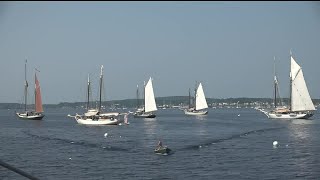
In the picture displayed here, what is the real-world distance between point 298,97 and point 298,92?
1.38 meters

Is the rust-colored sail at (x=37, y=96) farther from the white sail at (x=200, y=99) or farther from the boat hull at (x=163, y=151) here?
the boat hull at (x=163, y=151)

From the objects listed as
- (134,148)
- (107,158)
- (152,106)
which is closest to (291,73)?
(152,106)

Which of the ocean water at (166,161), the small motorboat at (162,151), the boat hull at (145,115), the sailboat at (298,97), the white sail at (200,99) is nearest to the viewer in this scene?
the ocean water at (166,161)

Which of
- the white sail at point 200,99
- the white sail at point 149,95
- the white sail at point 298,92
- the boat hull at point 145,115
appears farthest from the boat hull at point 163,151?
the white sail at point 200,99

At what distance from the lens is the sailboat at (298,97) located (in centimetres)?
11544

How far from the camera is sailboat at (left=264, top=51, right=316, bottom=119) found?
115 m

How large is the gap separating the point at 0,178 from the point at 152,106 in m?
106

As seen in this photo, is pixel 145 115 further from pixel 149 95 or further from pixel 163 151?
pixel 163 151

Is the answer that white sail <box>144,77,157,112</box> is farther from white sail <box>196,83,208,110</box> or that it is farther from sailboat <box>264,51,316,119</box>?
sailboat <box>264,51,316,119</box>

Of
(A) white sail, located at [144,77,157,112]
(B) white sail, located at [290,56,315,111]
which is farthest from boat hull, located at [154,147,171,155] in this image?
(A) white sail, located at [144,77,157,112]

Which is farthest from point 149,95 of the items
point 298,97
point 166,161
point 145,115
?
point 166,161

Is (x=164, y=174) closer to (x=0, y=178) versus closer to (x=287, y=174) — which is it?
(x=287, y=174)

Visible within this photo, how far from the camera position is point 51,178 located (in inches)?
1225

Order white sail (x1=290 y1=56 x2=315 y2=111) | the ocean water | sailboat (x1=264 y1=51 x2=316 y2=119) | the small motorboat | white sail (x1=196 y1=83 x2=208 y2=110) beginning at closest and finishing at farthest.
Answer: the ocean water → the small motorboat → white sail (x1=290 y1=56 x2=315 y2=111) → sailboat (x1=264 y1=51 x2=316 y2=119) → white sail (x1=196 y1=83 x2=208 y2=110)
